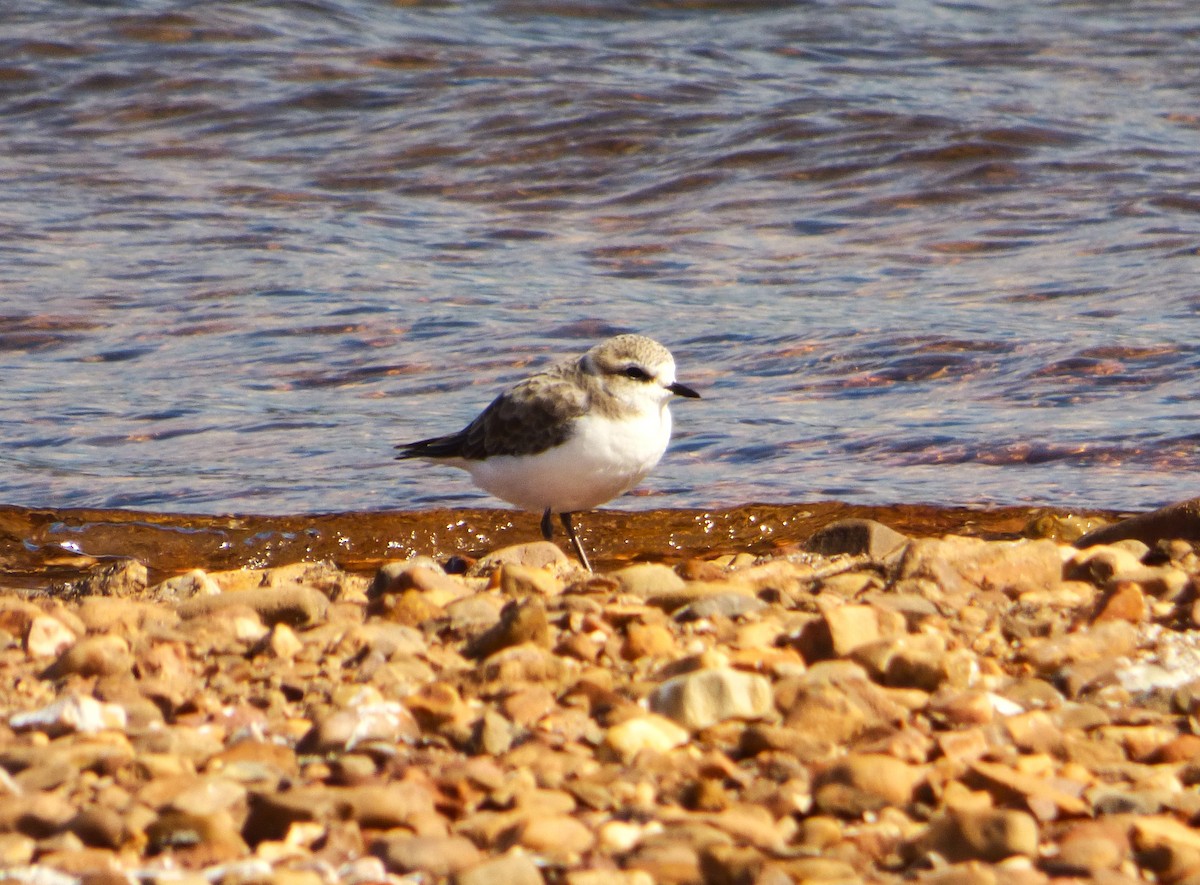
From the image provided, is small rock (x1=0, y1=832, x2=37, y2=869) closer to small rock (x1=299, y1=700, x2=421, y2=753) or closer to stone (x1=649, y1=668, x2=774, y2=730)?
small rock (x1=299, y1=700, x2=421, y2=753)

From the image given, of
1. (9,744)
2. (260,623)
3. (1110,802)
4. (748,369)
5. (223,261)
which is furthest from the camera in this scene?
(223,261)

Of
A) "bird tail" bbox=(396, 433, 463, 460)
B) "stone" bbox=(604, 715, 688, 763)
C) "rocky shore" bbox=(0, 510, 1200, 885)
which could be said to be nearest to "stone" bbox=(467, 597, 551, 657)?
"rocky shore" bbox=(0, 510, 1200, 885)

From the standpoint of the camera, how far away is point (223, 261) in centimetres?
1038

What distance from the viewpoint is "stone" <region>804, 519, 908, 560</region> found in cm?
517

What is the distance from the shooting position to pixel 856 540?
5258 mm

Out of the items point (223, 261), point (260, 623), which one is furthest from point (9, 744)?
point (223, 261)

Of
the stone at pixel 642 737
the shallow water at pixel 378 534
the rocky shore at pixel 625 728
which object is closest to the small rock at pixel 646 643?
the rocky shore at pixel 625 728

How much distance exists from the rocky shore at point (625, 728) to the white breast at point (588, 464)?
1306mm

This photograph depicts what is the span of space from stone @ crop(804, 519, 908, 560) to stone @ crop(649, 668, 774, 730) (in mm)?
1829

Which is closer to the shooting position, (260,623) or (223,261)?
(260,623)

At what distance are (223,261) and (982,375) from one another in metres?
4.84

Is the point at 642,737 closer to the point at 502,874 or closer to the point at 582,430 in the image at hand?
the point at 502,874

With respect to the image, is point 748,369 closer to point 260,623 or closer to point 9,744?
point 260,623

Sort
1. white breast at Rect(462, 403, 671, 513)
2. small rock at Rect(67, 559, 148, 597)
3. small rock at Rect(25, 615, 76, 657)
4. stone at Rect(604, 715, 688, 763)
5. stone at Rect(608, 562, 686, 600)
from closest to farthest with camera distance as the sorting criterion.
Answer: stone at Rect(604, 715, 688, 763), small rock at Rect(25, 615, 76, 657), stone at Rect(608, 562, 686, 600), small rock at Rect(67, 559, 148, 597), white breast at Rect(462, 403, 671, 513)
